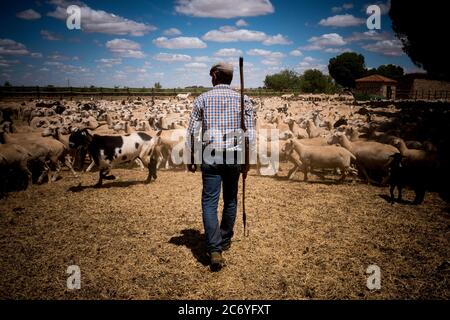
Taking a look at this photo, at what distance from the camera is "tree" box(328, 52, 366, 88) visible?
4331 inches

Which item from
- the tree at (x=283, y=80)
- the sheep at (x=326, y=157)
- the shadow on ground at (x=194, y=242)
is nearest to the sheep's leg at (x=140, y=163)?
the shadow on ground at (x=194, y=242)

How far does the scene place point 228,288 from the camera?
450cm

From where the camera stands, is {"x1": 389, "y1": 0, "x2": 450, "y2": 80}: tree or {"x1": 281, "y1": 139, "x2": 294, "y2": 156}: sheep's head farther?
{"x1": 389, "y1": 0, "x2": 450, "y2": 80}: tree

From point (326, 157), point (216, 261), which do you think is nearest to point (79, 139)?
point (216, 261)

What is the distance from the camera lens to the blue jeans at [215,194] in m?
4.59

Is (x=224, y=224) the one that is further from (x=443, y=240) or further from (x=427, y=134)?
(x=427, y=134)

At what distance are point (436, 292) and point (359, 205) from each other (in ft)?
11.9

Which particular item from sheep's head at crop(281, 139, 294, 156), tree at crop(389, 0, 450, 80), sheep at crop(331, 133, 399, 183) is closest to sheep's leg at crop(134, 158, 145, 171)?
sheep's head at crop(281, 139, 294, 156)

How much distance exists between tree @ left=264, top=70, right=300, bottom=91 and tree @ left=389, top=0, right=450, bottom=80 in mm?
88539

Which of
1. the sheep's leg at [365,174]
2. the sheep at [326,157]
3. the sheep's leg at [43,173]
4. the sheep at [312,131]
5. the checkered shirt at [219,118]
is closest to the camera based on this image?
the checkered shirt at [219,118]

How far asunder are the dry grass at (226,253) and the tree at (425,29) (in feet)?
57.1

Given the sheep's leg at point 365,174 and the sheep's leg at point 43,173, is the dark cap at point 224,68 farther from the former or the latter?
the sheep's leg at point 43,173

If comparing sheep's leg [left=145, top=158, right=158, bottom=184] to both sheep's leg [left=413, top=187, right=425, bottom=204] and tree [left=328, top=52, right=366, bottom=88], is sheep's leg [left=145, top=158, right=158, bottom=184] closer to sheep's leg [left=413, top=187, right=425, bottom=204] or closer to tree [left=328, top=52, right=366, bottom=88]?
sheep's leg [left=413, top=187, right=425, bottom=204]
